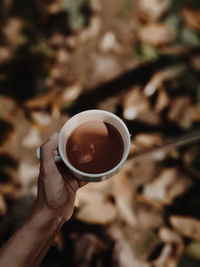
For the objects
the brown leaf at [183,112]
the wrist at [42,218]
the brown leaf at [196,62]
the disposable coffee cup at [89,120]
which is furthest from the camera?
the brown leaf at [196,62]

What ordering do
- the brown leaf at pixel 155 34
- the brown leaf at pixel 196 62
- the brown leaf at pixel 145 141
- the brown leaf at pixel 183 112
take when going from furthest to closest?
the brown leaf at pixel 155 34 < the brown leaf at pixel 196 62 < the brown leaf at pixel 183 112 < the brown leaf at pixel 145 141

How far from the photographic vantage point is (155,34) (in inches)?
102

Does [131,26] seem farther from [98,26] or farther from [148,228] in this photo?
[148,228]

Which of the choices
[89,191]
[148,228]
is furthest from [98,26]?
[148,228]

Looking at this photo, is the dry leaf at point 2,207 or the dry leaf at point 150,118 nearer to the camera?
the dry leaf at point 2,207

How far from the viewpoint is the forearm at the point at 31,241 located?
1208 millimetres

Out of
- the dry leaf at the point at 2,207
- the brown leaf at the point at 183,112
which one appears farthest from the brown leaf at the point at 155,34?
the dry leaf at the point at 2,207

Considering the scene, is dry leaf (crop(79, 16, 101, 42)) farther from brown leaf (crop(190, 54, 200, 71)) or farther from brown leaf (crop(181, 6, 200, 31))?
brown leaf (crop(190, 54, 200, 71))

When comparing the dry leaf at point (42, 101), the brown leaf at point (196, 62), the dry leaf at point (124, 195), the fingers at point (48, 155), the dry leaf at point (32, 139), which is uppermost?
the fingers at point (48, 155)

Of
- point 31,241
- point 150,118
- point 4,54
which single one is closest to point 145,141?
point 150,118

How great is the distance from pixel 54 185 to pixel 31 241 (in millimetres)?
277

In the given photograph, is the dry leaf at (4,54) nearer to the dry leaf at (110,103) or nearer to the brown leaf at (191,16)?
the dry leaf at (110,103)

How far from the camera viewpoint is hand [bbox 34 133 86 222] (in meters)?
1.21

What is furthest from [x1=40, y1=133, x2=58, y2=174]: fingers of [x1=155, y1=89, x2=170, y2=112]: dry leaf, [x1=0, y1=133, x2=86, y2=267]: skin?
[x1=155, y1=89, x2=170, y2=112]: dry leaf
